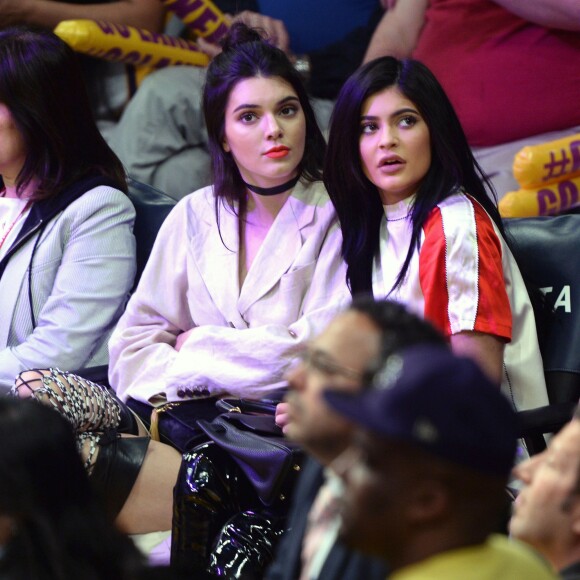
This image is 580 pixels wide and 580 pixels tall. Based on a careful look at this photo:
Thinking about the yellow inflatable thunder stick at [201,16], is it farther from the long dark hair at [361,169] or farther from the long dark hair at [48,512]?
the long dark hair at [48,512]

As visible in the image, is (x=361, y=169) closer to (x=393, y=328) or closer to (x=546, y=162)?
(x=546, y=162)

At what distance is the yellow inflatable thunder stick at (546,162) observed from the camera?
2549 millimetres

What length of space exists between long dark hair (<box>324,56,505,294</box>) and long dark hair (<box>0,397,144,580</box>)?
96 cm

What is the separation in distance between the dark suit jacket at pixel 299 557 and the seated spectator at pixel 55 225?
132 cm

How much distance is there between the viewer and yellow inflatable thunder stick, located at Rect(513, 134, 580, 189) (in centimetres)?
255

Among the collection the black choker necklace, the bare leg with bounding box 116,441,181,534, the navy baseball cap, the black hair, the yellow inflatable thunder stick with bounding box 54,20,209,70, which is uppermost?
the yellow inflatable thunder stick with bounding box 54,20,209,70

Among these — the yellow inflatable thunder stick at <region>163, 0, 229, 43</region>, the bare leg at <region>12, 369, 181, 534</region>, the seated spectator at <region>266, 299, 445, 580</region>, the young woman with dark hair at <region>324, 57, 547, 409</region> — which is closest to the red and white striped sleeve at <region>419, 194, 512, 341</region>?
the young woman with dark hair at <region>324, 57, 547, 409</region>

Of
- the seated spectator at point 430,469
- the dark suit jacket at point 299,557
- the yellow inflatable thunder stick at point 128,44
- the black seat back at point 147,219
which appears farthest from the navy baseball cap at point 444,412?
the yellow inflatable thunder stick at point 128,44

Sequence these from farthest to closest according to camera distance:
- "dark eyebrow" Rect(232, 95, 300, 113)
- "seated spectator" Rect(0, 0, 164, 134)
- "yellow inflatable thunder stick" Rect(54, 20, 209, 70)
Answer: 1. "seated spectator" Rect(0, 0, 164, 134)
2. "yellow inflatable thunder stick" Rect(54, 20, 209, 70)
3. "dark eyebrow" Rect(232, 95, 300, 113)

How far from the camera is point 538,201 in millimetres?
2578

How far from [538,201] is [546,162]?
0.32 ft

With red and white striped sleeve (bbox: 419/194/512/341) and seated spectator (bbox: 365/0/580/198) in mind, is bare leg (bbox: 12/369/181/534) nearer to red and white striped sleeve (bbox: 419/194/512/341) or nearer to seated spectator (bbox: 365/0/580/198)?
red and white striped sleeve (bbox: 419/194/512/341)

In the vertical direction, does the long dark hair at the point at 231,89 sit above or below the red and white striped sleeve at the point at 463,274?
above

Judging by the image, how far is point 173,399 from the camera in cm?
221
